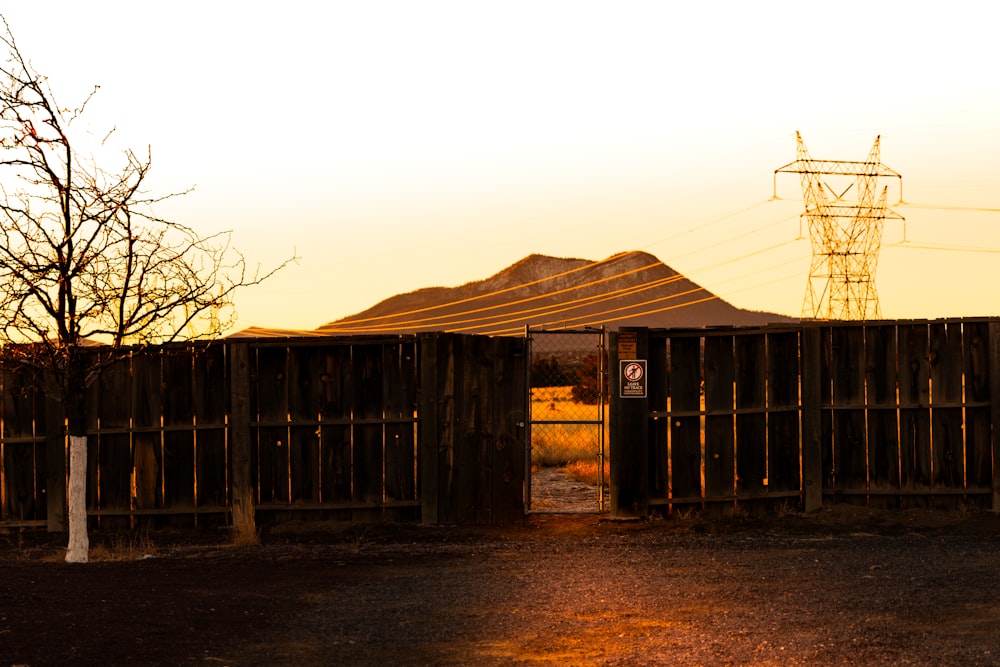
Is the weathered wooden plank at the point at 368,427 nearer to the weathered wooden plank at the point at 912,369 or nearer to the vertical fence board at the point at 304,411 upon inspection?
the vertical fence board at the point at 304,411

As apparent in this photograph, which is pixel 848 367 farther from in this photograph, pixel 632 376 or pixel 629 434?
pixel 629 434

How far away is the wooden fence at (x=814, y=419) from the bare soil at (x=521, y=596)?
0.70 m

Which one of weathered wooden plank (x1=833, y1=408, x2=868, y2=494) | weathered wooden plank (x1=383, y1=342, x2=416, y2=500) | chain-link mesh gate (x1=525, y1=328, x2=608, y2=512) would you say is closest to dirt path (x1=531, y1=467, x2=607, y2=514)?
chain-link mesh gate (x1=525, y1=328, x2=608, y2=512)

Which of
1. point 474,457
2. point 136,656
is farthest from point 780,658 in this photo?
point 474,457

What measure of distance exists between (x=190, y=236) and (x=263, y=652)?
636 cm

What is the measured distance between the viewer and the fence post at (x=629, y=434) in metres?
15.4

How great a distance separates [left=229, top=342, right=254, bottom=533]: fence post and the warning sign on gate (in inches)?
186

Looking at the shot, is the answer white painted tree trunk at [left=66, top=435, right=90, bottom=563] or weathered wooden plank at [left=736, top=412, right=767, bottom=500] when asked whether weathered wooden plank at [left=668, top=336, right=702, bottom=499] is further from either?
white painted tree trunk at [left=66, top=435, right=90, bottom=563]

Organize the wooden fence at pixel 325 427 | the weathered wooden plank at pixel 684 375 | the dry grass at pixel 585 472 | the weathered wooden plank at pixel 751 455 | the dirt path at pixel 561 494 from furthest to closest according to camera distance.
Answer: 1. the dry grass at pixel 585 472
2. the dirt path at pixel 561 494
3. the weathered wooden plank at pixel 751 455
4. the weathered wooden plank at pixel 684 375
5. the wooden fence at pixel 325 427

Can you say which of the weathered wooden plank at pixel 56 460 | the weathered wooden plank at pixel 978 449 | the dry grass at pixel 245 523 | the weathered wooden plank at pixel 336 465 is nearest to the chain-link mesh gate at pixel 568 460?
the weathered wooden plank at pixel 336 465

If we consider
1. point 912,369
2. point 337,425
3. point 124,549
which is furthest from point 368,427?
point 912,369

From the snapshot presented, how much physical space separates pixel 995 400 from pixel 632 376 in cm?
487

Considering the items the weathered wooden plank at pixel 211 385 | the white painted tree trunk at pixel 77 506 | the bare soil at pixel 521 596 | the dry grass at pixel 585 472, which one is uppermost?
the weathered wooden plank at pixel 211 385

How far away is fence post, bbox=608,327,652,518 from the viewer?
15.4 metres
